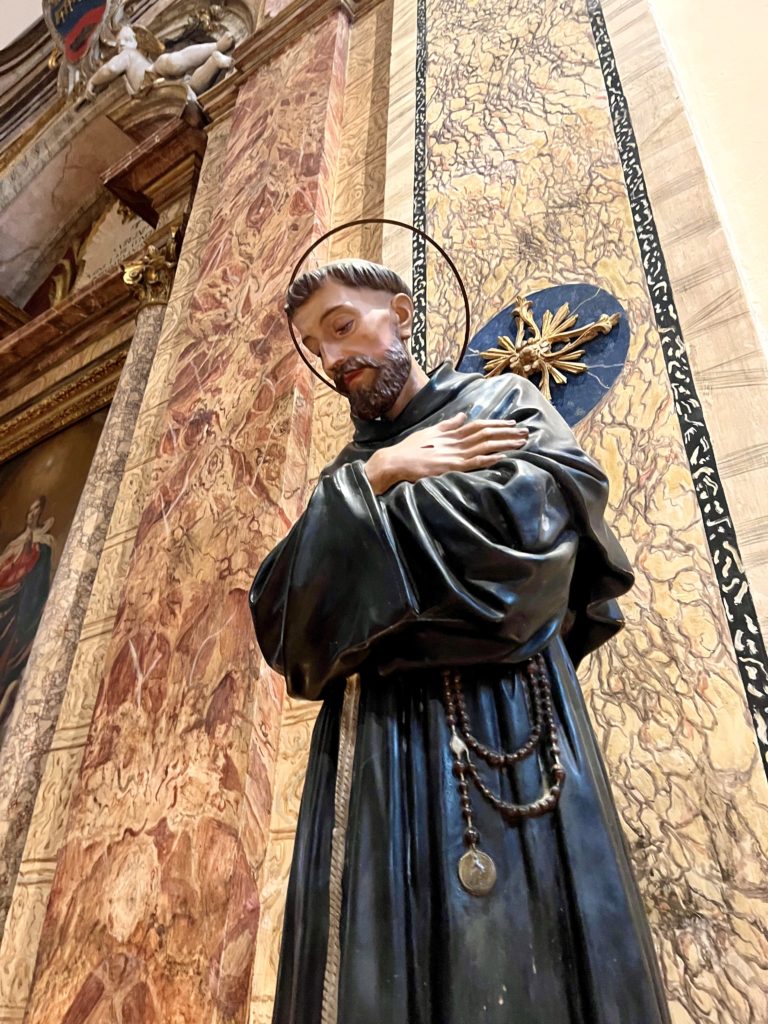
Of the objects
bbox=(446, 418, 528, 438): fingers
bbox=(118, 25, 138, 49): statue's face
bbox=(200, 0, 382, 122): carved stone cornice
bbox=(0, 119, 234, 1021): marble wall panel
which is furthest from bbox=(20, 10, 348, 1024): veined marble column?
bbox=(118, 25, 138, 49): statue's face

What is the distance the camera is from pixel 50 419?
526 cm

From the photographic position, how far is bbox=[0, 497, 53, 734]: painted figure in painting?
416 centimetres

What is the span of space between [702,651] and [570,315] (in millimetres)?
1106

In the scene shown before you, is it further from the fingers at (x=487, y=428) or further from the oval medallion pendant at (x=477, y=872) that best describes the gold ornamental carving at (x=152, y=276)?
the oval medallion pendant at (x=477, y=872)

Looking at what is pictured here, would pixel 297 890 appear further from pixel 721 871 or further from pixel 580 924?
pixel 721 871

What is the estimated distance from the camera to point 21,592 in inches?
180

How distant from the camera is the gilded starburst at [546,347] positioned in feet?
7.54

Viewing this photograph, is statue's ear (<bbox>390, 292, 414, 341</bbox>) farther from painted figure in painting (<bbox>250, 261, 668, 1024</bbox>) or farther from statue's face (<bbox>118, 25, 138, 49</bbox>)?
statue's face (<bbox>118, 25, 138, 49</bbox>)

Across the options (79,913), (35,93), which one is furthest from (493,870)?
(35,93)

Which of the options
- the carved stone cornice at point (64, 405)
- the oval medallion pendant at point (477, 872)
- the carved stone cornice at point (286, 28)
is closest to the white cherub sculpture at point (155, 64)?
the carved stone cornice at point (286, 28)

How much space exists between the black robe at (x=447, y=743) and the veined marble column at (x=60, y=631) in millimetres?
2414

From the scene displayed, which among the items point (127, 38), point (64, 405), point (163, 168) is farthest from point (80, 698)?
point (127, 38)

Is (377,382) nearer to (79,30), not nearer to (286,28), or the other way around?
(286,28)

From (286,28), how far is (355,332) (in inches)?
155
